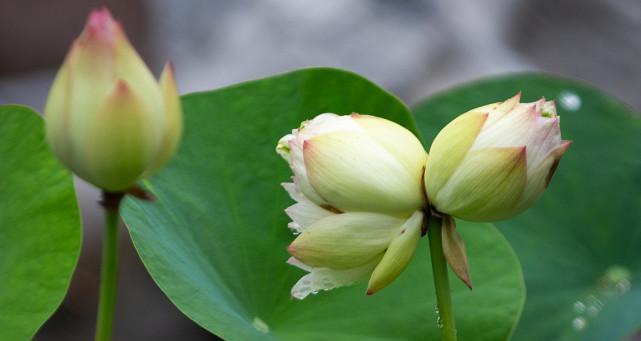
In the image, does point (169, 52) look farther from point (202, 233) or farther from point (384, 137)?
point (384, 137)

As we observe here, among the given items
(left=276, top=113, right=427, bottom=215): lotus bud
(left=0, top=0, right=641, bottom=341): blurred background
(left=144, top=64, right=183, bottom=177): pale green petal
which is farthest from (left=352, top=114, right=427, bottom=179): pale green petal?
(left=0, top=0, right=641, bottom=341): blurred background

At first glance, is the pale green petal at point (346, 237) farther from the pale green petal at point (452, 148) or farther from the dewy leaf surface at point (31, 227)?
the dewy leaf surface at point (31, 227)

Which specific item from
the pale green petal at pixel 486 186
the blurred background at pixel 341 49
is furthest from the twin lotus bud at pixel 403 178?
the blurred background at pixel 341 49

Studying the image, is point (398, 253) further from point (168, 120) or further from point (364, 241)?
point (168, 120)

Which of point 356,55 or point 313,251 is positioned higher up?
point 313,251

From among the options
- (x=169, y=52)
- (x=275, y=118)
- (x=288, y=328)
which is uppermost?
(x=275, y=118)

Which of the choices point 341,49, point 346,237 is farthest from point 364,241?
point 341,49

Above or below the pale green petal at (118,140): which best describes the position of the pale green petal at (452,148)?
below

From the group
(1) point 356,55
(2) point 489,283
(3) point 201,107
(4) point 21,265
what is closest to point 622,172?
(2) point 489,283

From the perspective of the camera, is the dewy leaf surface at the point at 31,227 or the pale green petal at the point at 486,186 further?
the dewy leaf surface at the point at 31,227
